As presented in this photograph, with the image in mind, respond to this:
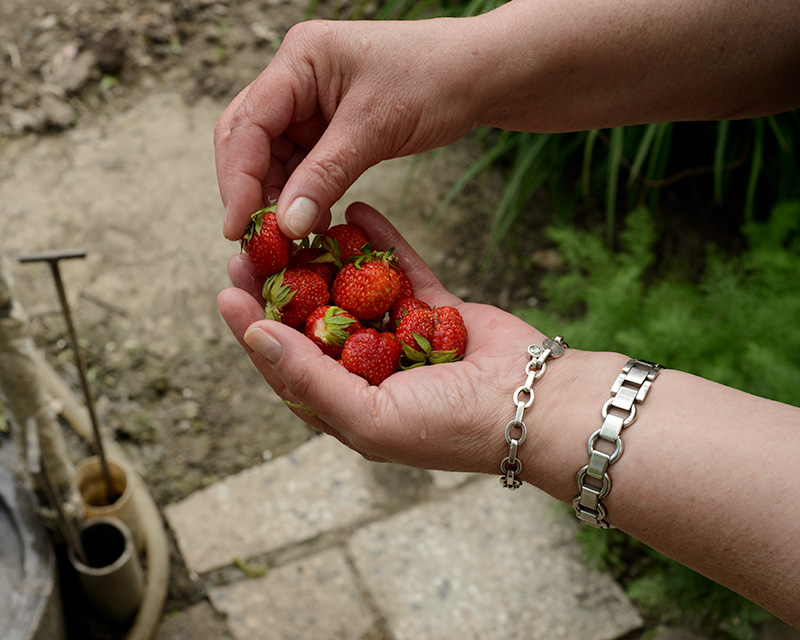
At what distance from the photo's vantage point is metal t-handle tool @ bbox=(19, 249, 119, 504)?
1.55 metres

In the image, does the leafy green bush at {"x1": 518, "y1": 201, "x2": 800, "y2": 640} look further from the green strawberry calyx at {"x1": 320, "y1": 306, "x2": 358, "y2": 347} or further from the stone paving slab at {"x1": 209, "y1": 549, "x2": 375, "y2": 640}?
the green strawberry calyx at {"x1": 320, "y1": 306, "x2": 358, "y2": 347}

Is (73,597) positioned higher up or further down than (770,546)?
further down

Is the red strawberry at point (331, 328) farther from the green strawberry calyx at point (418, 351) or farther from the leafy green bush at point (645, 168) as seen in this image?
the leafy green bush at point (645, 168)

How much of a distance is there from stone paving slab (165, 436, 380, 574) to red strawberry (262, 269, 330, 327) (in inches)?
39.1

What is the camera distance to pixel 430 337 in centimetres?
136

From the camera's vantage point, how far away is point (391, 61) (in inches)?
53.8

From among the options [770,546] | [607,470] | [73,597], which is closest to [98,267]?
[73,597]

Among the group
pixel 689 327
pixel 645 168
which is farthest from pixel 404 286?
pixel 645 168

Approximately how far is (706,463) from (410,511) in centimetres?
129

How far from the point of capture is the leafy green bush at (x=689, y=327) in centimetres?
196

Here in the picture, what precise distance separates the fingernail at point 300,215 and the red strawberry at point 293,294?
9cm

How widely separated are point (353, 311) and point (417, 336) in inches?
5.6

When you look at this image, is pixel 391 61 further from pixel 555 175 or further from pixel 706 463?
pixel 555 175

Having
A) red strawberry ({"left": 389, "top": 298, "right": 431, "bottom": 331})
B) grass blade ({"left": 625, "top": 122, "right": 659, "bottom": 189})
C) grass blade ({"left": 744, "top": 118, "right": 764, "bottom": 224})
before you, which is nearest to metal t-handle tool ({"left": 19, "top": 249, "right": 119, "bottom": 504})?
red strawberry ({"left": 389, "top": 298, "right": 431, "bottom": 331})
